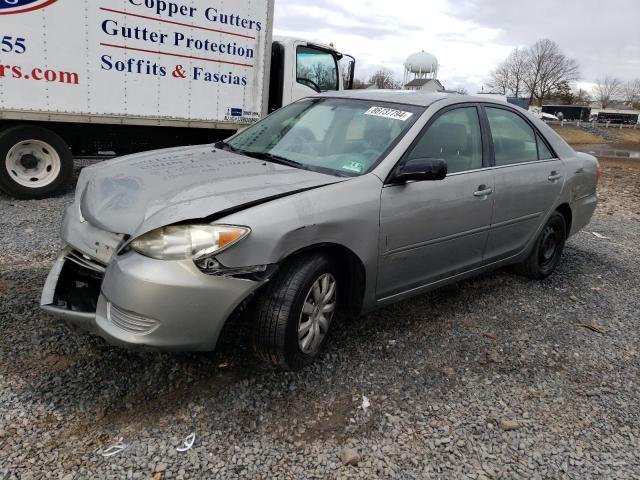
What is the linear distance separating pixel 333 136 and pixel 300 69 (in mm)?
5462

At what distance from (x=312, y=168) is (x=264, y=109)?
17.5 feet

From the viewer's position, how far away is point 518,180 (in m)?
4.06

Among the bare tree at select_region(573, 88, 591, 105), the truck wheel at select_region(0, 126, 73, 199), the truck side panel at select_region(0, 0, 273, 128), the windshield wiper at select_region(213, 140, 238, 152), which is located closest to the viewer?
the windshield wiper at select_region(213, 140, 238, 152)

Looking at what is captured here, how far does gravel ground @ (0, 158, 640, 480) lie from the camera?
230 cm

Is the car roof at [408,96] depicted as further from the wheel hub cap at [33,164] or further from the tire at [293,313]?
the wheel hub cap at [33,164]

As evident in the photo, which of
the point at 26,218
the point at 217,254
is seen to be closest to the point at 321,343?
the point at 217,254

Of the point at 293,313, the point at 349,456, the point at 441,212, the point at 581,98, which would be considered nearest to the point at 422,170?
the point at 441,212

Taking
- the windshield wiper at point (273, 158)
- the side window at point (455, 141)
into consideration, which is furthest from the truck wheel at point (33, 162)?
the side window at point (455, 141)

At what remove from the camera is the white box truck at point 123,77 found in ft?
20.4

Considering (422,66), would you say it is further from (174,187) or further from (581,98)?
(174,187)

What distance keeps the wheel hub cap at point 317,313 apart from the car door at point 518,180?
1592mm

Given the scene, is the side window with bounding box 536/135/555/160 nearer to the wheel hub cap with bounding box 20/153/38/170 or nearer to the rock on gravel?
the rock on gravel

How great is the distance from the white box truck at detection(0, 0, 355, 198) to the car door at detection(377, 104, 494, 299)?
475cm

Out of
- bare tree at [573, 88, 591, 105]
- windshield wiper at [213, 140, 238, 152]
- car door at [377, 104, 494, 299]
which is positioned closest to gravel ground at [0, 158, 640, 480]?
car door at [377, 104, 494, 299]
